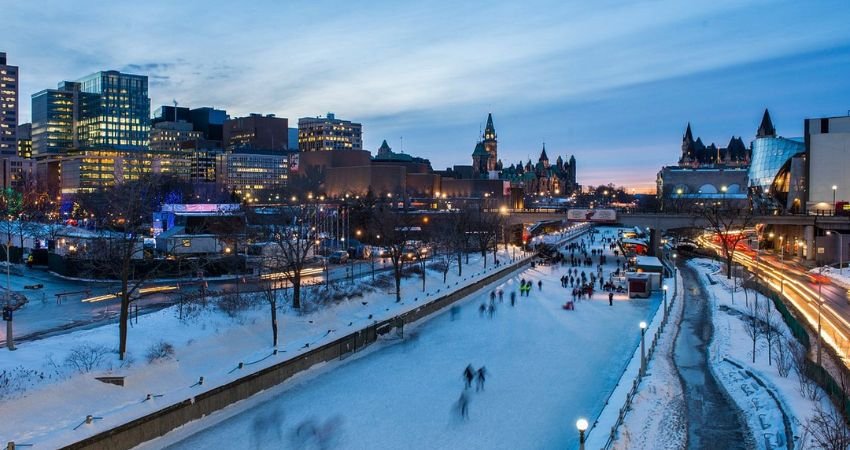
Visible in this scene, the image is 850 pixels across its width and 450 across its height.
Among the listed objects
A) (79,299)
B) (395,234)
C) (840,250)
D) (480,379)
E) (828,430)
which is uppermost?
(395,234)

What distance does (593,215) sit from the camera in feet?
225

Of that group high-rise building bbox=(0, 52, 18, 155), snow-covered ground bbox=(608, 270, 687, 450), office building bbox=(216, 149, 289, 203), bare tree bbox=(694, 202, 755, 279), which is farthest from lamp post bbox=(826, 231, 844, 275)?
high-rise building bbox=(0, 52, 18, 155)

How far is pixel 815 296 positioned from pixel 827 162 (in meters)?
45.4

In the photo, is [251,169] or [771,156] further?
[251,169]

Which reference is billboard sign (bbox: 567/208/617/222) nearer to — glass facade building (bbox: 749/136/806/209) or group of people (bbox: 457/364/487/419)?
glass facade building (bbox: 749/136/806/209)

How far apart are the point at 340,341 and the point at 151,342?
24.7ft

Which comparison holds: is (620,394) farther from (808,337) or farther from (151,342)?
(151,342)

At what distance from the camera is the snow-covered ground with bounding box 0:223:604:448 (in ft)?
54.8

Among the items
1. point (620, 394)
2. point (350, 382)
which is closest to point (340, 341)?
point (350, 382)

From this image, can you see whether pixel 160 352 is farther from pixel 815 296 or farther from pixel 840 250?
pixel 840 250

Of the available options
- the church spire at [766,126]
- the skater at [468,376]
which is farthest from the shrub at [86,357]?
the church spire at [766,126]

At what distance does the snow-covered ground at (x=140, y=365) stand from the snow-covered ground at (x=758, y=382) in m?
14.8

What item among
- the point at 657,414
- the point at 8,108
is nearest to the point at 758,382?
the point at 657,414

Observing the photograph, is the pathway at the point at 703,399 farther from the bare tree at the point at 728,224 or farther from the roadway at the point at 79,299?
the bare tree at the point at 728,224
